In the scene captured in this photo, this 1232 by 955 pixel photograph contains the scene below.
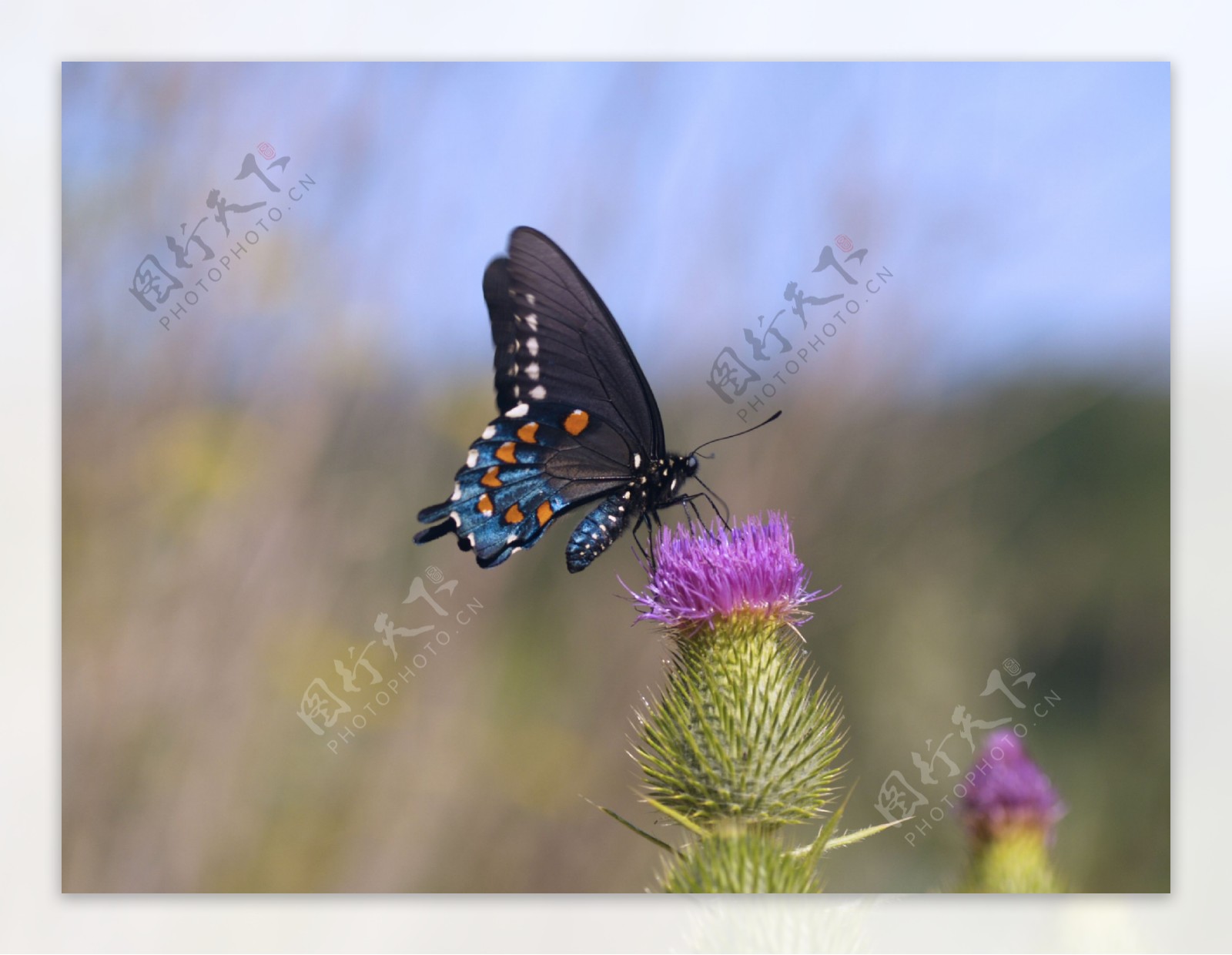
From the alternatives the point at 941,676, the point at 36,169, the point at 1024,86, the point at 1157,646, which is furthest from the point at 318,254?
the point at 1157,646

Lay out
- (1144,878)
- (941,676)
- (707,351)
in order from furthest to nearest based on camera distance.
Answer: (941,676)
(707,351)
(1144,878)

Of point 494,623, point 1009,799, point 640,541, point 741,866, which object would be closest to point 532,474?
point 640,541

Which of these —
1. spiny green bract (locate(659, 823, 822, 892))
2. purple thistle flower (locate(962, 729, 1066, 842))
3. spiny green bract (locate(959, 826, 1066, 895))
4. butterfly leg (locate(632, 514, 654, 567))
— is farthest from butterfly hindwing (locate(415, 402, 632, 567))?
spiny green bract (locate(959, 826, 1066, 895))

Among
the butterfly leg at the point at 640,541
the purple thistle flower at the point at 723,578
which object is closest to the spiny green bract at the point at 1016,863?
the purple thistle flower at the point at 723,578

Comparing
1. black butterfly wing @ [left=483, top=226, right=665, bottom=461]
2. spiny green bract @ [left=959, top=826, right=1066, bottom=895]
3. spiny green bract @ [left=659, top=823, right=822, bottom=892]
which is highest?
black butterfly wing @ [left=483, top=226, right=665, bottom=461]

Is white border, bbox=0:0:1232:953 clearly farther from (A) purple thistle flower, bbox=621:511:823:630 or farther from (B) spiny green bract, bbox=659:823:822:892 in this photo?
(A) purple thistle flower, bbox=621:511:823:630

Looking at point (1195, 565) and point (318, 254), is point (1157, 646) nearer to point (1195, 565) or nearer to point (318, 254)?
point (1195, 565)

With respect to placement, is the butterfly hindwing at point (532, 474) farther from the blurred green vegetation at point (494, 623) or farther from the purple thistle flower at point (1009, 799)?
the purple thistle flower at point (1009, 799)
